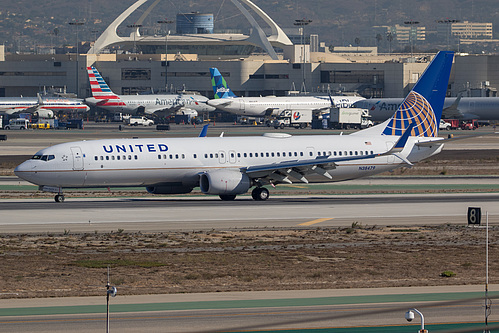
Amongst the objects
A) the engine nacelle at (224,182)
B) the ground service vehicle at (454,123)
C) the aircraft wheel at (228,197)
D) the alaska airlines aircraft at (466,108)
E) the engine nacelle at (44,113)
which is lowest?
the aircraft wheel at (228,197)

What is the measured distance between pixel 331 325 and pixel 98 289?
28.5 feet

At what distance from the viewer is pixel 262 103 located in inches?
6585

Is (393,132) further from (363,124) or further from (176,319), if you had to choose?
(363,124)

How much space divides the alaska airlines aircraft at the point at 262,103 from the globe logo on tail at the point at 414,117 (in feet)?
333

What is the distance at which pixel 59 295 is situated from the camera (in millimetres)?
28891

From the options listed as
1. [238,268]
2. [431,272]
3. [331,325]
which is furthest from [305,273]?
[331,325]

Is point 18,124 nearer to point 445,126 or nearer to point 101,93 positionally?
point 101,93

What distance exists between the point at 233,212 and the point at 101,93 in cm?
13024

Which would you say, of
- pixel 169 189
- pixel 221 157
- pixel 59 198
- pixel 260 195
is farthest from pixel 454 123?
pixel 59 198

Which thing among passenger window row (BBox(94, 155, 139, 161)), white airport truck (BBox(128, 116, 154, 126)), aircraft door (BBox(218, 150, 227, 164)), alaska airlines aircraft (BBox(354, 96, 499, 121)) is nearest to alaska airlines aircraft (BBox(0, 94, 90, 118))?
white airport truck (BBox(128, 116, 154, 126))

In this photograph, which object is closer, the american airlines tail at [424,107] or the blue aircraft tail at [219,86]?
the american airlines tail at [424,107]

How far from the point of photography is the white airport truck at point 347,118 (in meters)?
147

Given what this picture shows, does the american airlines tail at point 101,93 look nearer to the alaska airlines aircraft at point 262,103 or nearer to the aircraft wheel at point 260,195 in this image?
the alaska airlines aircraft at point 262,103

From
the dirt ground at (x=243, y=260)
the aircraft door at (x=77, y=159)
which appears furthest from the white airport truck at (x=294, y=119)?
the dirt ground at (x=243, y=260)
